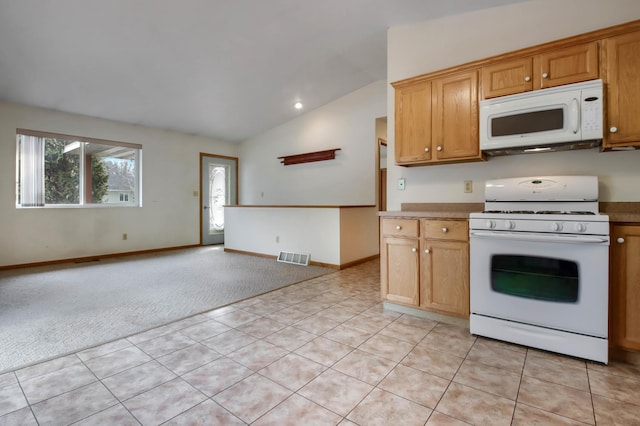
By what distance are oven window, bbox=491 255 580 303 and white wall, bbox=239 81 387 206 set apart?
335cm

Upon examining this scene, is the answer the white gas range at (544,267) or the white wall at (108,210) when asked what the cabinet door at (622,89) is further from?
the white wall at (108,210)

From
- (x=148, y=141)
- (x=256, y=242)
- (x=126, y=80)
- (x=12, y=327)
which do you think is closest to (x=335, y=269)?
(x=256, y=242)

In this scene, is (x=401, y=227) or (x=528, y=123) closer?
(x=528, y=123)

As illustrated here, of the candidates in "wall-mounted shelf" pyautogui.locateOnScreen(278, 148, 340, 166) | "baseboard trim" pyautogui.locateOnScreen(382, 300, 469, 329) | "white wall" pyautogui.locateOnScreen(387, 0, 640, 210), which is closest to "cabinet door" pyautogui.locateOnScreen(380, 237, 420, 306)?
"baseboard trim" pyautogui.locateOnScreen(382, 300, 469, 329)

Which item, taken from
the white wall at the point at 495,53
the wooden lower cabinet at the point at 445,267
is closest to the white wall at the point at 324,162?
the white wall at the point at 495,53

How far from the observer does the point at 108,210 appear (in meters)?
5.48

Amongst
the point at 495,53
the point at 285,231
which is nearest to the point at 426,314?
the point at 495,53

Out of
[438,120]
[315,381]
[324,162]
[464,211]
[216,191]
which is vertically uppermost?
[324,162]

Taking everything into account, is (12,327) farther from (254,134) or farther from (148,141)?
(254,134)

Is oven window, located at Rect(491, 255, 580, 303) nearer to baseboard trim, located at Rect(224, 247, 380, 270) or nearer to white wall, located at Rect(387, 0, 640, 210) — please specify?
white wall, located at Rect(387, 0, 640, 210)

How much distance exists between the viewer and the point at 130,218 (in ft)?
18.8

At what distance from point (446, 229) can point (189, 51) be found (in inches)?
141

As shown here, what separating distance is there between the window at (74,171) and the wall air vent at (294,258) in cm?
306

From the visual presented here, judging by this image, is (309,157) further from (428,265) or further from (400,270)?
(428,265)
